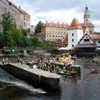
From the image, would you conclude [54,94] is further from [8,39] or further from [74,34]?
[74,34]

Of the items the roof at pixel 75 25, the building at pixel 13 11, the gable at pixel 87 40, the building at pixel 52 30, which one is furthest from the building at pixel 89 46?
the building at pixel 52 30

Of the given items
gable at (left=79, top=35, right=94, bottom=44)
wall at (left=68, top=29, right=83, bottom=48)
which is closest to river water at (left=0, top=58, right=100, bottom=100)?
gable at (left=79, top=35, right=94, bottom=44)

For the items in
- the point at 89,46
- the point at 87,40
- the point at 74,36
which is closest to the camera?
the point at 89,46

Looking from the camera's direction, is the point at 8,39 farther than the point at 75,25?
No

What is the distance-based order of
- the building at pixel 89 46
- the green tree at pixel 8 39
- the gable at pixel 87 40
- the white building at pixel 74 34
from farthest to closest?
the white building at pixel 74 34, the green tree at pixel 8 39, the gable at pixel 87 40, the building at pixel 89 46

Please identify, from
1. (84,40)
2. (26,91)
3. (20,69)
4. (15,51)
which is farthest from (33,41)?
(26,91)

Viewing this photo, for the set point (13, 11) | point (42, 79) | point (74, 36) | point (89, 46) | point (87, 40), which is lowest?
point (42, 79)

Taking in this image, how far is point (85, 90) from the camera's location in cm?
1836

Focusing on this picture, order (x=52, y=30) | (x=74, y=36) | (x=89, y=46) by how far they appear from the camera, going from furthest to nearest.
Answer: (x=52, y=30) → (x=74, y=36) → (x=89, y=46)

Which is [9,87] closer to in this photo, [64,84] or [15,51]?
[64,84]

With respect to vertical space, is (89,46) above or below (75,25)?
below

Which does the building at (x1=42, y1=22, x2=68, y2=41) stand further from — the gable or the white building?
the gable

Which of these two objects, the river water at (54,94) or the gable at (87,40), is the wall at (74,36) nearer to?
the gable at (87,40)

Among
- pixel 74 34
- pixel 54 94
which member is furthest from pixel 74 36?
pixel 54 94
